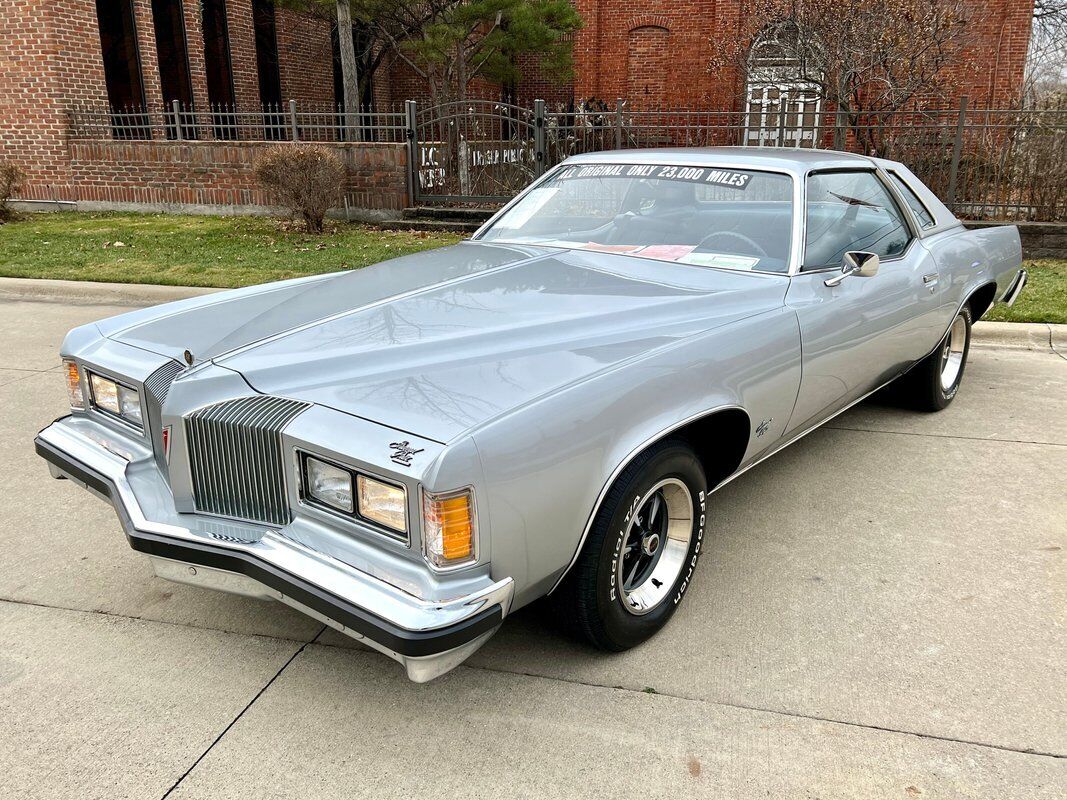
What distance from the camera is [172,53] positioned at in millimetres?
16266

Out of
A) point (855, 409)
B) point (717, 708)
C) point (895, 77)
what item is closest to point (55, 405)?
point (717, 708)

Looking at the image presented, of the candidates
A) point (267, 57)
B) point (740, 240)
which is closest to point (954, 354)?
point (740, 240)

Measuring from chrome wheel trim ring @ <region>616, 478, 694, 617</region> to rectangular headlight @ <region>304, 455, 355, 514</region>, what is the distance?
96 cm

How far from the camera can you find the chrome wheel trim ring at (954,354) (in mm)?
5254

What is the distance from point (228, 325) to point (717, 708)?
2203mm

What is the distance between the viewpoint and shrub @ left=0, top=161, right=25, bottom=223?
39.7 feet

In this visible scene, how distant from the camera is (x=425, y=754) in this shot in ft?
8.04

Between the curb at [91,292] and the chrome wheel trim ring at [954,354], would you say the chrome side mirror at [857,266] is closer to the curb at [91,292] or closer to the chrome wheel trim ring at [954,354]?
the chrome wheel trim ring at [954,354]

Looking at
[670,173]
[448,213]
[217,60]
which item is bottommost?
[448,213]

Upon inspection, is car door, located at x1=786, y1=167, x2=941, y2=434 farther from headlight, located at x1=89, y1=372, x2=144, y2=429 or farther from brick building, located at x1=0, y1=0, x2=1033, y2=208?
brick building, located at x1=0, y1=0, x2=1033, y2=208

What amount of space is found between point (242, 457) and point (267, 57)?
1985cm

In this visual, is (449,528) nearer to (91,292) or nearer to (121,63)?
(91,292)

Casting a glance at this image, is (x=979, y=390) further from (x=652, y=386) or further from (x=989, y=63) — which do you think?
(x=989, y=63)

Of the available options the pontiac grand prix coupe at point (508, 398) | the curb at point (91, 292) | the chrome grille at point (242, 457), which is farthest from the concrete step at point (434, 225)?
the chrome grille at point (242, 457)
